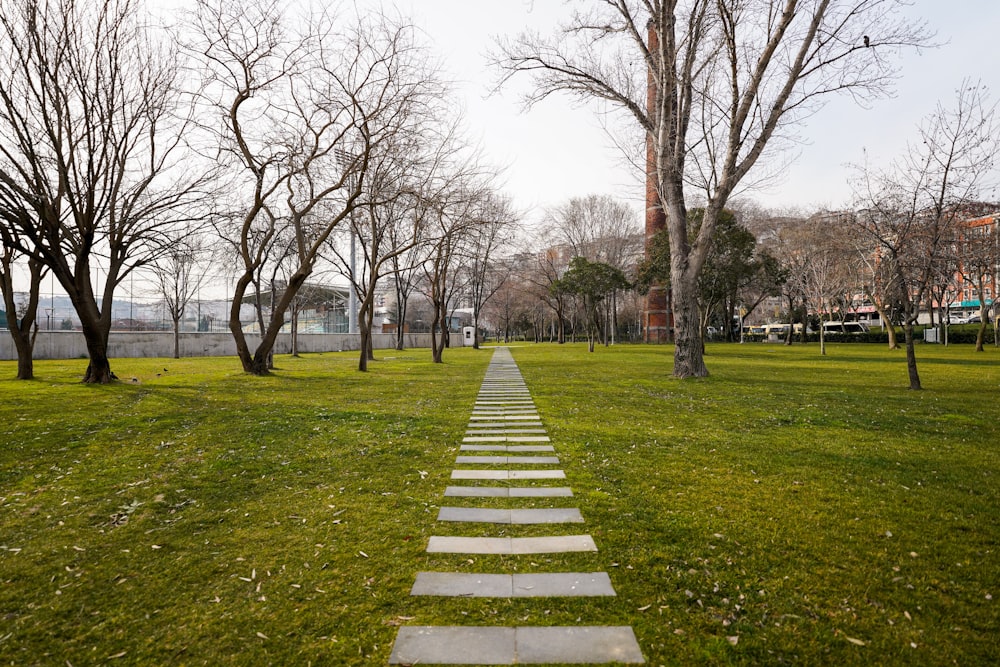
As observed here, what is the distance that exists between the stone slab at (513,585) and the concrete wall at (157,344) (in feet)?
110

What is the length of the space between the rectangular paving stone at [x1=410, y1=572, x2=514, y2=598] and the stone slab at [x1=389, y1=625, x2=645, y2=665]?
347mm

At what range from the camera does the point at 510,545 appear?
3.69 metres

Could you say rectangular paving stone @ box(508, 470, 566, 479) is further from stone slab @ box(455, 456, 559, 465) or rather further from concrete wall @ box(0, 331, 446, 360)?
concrete wall @ box(0, 331, 446, 360)

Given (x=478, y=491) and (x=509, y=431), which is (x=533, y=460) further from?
(x=509, y=431)

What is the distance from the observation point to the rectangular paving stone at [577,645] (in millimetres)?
2410

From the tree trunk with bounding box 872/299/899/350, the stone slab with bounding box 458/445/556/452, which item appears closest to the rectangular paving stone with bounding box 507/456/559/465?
the stone slab with bounding box 458/445/556/452

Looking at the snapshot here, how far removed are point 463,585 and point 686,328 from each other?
1282 centimetres

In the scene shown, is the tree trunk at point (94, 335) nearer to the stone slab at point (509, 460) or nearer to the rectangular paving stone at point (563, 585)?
the stone slab at point (509, 460)

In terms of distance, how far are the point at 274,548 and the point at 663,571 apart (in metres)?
2.73

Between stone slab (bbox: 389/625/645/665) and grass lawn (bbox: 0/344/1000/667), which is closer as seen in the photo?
stone slab (bbox: 389/625/645/665)

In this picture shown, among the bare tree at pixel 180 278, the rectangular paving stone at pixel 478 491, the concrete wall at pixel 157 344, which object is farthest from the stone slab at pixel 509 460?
the concrete wall at pixel 157 344

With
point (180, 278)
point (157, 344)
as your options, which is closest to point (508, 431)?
point (180, 278)

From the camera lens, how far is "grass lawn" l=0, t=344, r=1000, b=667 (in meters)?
2.62

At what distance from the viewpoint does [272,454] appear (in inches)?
251
